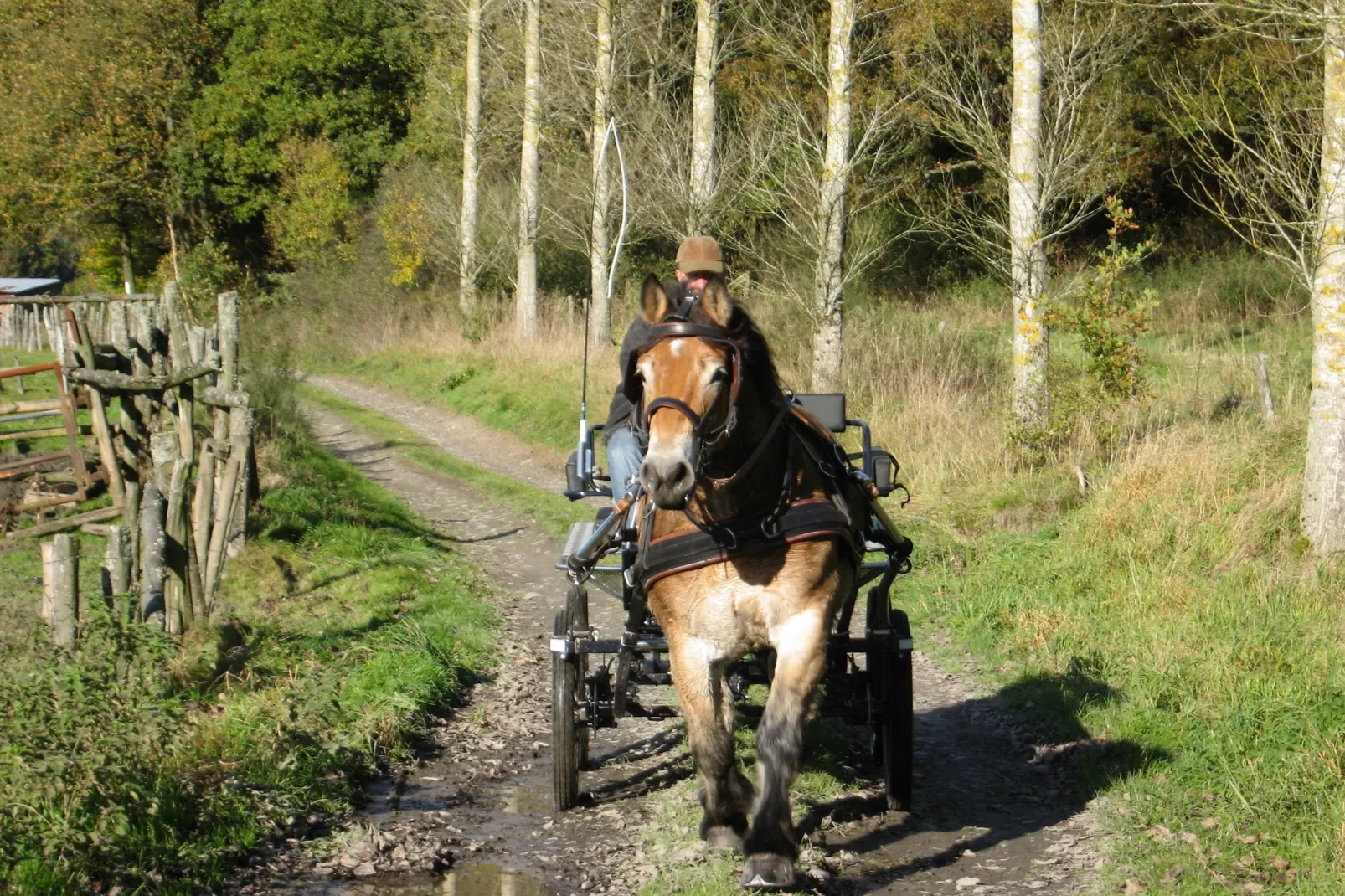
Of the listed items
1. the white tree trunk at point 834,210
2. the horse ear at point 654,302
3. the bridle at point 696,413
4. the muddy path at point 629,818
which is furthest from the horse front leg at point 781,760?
the white tree trunk at point 834,210

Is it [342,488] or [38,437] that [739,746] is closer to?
[342,488]

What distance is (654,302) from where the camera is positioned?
497cm

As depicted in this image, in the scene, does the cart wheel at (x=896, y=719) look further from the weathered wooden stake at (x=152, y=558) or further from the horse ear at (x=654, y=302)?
the weathered wooden stake at (x=152, y=558)

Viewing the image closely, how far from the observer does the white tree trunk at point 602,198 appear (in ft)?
73.9

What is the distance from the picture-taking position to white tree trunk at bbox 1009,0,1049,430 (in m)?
11.8

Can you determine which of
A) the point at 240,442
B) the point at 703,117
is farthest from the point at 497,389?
the point at 240,442

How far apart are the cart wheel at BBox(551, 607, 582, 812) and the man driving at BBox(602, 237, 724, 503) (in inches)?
33.2

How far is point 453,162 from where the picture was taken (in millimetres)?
37062

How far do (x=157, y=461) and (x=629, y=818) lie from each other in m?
4.66

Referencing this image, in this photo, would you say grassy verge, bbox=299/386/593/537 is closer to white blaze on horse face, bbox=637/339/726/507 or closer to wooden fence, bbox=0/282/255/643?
wooden fence, bbox=0/282/255/643

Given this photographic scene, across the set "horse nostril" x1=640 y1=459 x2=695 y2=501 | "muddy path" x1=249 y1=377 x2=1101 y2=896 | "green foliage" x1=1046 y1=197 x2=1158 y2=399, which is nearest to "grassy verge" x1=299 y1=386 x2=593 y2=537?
"muddy path" x1=249 y1=377 x2=1101 y2=896

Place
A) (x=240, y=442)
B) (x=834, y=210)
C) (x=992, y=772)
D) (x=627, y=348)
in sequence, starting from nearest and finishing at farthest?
(x=627, y=348) → (x=992, y=772) → (x=240, y=442) → (x=834, y=210)

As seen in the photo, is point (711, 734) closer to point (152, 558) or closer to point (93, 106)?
point (152, 558)

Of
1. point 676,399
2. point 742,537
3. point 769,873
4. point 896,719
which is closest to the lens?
point 676,399
